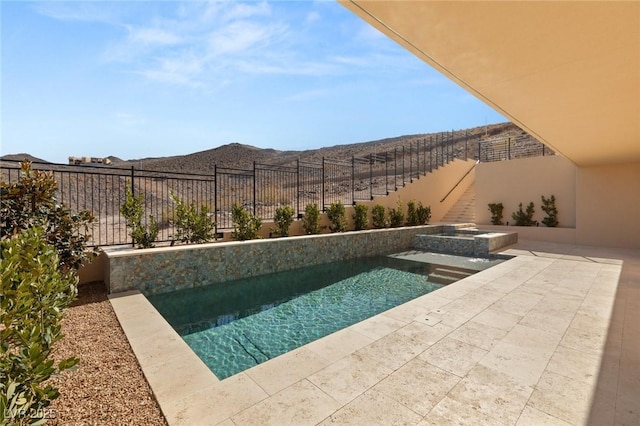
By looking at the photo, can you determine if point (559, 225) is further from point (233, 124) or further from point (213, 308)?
point (233, 124)

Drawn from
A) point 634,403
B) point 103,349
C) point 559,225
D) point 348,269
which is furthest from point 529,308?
point 559,225

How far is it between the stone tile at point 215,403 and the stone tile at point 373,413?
23.2 inches

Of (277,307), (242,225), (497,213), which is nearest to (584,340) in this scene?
(277,307)

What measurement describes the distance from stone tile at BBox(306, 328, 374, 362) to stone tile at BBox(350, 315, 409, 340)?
0.10m

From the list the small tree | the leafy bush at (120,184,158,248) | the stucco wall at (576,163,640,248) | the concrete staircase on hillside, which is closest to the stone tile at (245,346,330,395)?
the leafy bush at (120,184,158,248)

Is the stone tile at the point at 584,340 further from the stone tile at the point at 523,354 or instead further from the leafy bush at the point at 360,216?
the leafy bush at the point at 360,216

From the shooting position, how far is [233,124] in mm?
15859

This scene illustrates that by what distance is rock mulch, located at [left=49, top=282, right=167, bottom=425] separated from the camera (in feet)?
6.41

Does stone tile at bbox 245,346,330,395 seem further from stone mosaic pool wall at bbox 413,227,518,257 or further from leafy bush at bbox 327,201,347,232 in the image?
stone mosaic pool wall at bbox 413,227,518,257

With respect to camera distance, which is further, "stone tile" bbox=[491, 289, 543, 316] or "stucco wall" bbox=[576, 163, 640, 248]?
"stucco wall" bbox=[576, 163, 640, 248]

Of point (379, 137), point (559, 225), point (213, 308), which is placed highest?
point (379, 137)

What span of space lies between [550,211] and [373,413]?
12715 mm

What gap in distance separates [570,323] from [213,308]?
496cm

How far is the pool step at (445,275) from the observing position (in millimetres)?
6252
